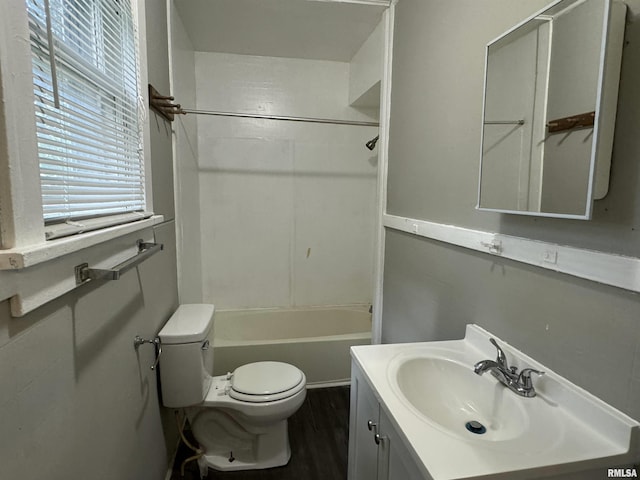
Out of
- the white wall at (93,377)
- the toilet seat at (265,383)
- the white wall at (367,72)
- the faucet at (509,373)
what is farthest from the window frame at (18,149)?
the white wall at (367,72)

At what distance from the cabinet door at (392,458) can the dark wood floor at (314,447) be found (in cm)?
93

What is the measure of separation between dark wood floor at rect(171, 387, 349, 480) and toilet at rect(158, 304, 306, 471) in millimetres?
53

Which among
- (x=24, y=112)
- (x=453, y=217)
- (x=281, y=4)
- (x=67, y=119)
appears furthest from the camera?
(x=281, y=4)

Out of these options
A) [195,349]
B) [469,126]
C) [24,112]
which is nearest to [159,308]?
[195,349]

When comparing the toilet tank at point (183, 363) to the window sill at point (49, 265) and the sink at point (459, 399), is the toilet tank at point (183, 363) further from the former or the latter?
the sink at point (459, 399)

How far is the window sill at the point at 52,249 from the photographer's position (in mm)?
549

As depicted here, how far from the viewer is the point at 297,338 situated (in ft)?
9.28

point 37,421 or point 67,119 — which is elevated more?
point 67,119

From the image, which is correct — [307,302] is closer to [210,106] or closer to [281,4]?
[210,106]

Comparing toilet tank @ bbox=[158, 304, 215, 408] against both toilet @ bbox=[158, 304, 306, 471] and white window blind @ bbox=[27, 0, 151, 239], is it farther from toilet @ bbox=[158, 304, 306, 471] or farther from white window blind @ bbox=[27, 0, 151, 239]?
white window blind @ bbox=[27, 0, 151, 239]

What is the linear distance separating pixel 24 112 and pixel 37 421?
62 centimetres

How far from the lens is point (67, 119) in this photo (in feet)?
2.67

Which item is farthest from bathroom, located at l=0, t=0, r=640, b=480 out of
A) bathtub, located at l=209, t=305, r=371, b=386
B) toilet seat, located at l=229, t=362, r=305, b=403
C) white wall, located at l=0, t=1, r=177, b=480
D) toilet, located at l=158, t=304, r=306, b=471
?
bathtub, located at l=209, t=305, r=371, b=386

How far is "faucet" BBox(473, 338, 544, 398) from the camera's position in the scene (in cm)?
98
